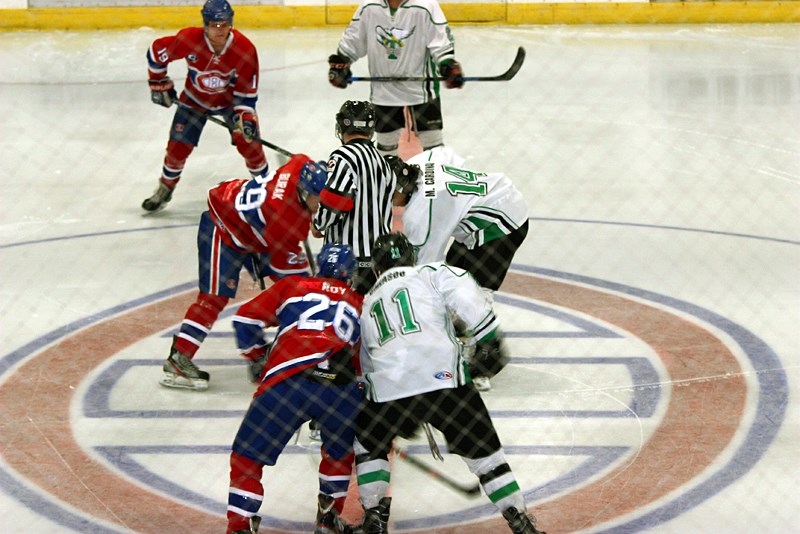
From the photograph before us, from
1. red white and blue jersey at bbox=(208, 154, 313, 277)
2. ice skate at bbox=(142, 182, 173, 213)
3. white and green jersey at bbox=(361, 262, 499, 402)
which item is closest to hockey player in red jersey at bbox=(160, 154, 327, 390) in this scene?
red white and blue jersey at bbox=(208, 154, 313, 277)

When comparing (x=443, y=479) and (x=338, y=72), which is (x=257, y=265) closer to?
(x=443, y=479)

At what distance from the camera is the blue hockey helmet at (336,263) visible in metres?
3.82

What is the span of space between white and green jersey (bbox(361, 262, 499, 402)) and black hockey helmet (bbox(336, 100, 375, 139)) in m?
1.05

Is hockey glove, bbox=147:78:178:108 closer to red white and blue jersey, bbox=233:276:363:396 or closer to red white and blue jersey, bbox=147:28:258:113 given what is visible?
red white and blue jersey, bbox=147:28:258:113

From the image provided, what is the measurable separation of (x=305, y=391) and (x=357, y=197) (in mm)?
1087

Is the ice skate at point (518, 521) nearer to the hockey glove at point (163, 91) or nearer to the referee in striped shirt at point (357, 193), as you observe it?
the referee in striped shirt at point (357, 193)

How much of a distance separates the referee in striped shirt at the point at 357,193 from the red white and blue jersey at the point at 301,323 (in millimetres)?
668

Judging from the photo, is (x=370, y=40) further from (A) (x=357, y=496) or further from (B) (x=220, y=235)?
(A) (x=357, y=496)

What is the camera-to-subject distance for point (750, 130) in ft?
28.7

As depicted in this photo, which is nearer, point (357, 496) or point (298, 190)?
point (357, 496)

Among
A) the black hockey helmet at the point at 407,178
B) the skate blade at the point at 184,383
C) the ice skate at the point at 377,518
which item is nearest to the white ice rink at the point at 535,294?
the skate blade at the point at 184,383

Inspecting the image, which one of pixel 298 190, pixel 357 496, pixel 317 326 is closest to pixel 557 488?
pixel 357 496

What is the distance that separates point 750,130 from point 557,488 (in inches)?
209

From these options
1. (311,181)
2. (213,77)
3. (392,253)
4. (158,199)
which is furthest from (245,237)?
(158,199)
